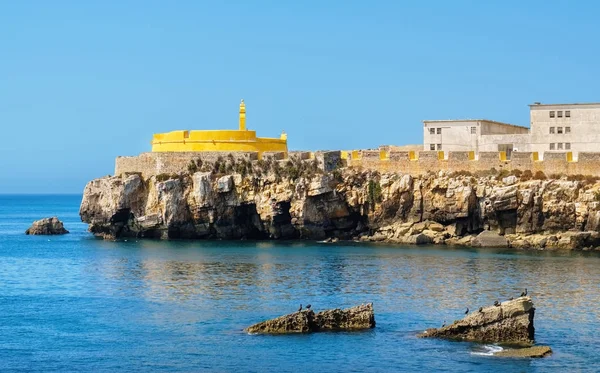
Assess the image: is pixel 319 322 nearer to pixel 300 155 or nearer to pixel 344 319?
pixel 344 319

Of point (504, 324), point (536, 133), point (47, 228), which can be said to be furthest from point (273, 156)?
point (504, 324)

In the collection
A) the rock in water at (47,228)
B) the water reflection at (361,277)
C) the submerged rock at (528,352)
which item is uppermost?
the rock in water at (47,228)

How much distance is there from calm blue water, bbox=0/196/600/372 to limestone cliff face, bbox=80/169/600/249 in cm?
483

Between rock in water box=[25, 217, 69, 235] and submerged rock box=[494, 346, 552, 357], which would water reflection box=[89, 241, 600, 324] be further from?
rock in water box=[25, 217, 69, 235]

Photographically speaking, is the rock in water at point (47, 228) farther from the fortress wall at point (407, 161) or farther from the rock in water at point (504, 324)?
the rock in water at point (504, 324)

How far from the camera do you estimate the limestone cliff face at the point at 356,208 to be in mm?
68312

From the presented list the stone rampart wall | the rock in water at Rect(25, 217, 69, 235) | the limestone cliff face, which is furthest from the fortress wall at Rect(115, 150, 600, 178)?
the rock in water at Rect(25, 217, 69, 235)

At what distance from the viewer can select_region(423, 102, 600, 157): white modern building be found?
75.2 meters

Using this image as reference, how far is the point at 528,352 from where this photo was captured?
33.8 m

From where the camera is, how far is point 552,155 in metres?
72.1

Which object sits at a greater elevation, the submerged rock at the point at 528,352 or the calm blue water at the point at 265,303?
the calm blue water at the point at 265,303

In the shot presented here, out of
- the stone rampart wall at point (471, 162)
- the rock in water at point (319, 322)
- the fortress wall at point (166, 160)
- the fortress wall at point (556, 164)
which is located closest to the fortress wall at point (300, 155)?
the fortress wall at point (166, 160)

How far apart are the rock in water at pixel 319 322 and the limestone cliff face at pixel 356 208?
31.3 meters

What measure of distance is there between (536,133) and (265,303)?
38.5 m
